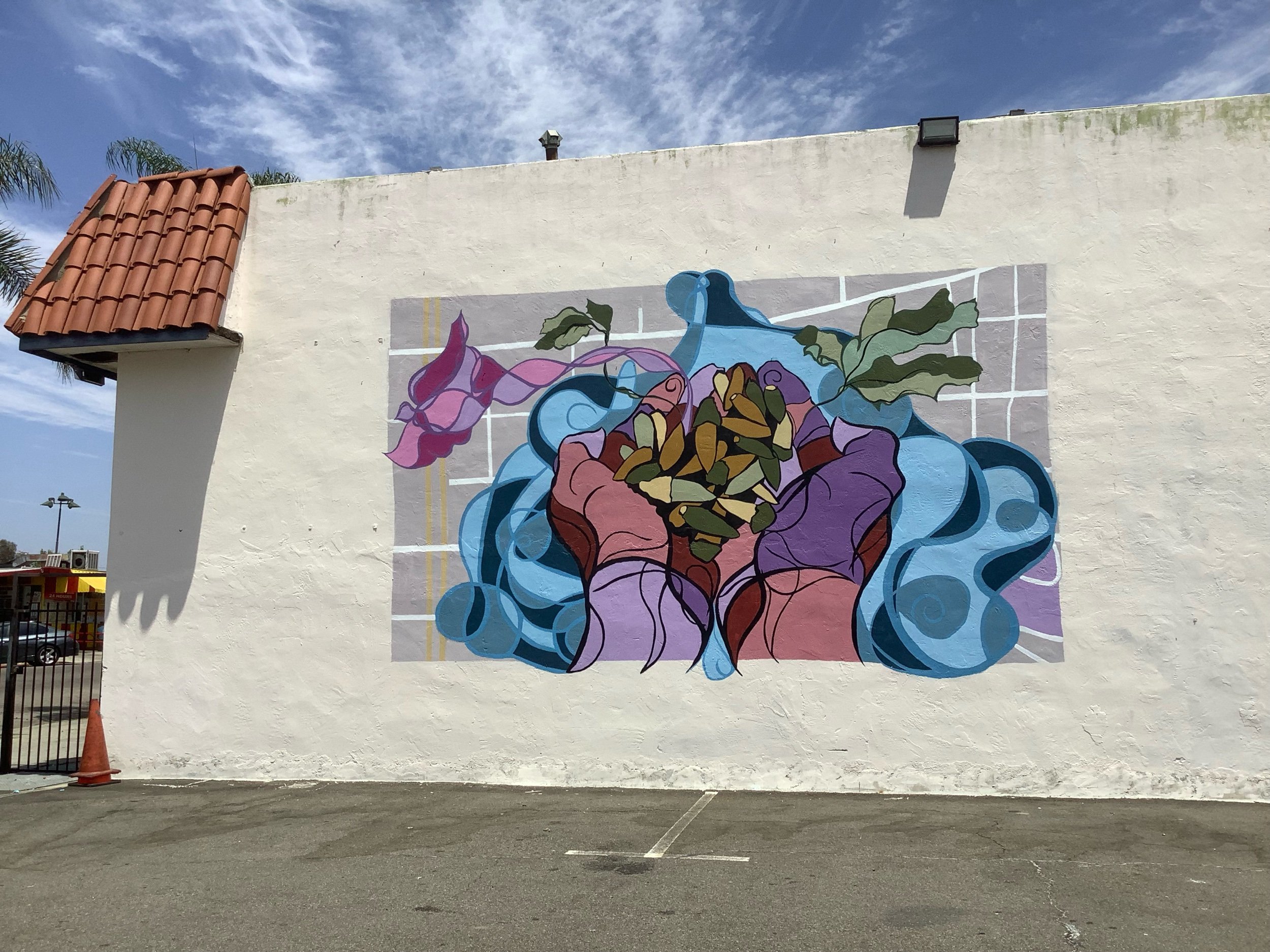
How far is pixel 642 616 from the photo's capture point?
8984 mm

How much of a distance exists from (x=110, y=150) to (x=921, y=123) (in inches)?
577

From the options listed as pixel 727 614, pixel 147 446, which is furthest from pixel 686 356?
pixel 147 446

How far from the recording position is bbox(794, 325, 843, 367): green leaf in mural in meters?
8.95

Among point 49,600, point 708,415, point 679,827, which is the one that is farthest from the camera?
point 49,600

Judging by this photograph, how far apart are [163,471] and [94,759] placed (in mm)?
2841

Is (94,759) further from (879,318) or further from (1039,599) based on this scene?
(1039,599)

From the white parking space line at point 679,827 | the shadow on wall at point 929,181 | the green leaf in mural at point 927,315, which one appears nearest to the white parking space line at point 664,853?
the white parking space line at point 679,827

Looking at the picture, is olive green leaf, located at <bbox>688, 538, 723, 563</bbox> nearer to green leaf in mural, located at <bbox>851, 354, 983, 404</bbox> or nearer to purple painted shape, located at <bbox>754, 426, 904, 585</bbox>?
purple painted shape, located at <bbox>754, 426, 904, 585</bbox>

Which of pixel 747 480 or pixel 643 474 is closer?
pixel 747 480

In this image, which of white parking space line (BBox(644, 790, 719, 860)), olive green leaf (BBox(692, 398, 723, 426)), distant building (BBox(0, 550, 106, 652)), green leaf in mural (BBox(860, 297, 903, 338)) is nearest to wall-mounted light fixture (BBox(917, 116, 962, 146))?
green leaf in mural (BBox(860, 297, 903, 338))

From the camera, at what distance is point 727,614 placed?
29.1ft

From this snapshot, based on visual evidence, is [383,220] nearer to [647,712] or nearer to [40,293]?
[40,293]

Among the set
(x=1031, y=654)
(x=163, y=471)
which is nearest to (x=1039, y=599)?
(x=1031, y=654)

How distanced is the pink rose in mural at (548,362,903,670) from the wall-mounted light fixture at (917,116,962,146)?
2439 mm
